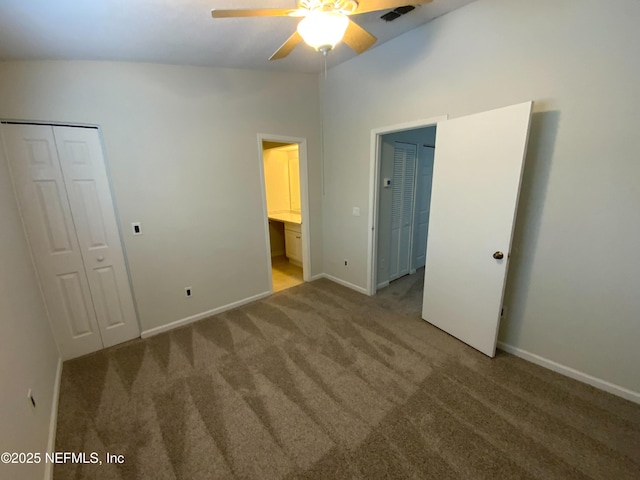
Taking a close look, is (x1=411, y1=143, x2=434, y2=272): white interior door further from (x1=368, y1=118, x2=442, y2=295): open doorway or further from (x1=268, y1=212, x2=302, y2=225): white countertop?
(x1=268, y1=212, x2=302, y2=225): white countertop

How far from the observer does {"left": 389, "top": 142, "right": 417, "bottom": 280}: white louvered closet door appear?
3367 mm

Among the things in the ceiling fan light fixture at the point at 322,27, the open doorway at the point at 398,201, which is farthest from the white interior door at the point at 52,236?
the open doorway at the point at 398,201

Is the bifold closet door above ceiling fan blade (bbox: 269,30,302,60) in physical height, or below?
below

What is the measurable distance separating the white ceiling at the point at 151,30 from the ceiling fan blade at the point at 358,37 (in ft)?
1.01

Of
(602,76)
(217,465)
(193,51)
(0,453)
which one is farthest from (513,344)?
(193,51)

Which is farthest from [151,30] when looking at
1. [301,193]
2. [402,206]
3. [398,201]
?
[402,206]

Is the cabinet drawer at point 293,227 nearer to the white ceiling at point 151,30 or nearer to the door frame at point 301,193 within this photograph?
the door frame at point 301,193

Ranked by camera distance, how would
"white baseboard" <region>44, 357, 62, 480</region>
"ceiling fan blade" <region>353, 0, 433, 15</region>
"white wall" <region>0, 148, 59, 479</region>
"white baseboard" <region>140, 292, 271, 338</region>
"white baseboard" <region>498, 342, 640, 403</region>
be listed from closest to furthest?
"white wall" <region>0, 148, 59, 479</region>
"ceiling fan blade" <region>353, 0, 433, 15</region>
"white baseboard" <region>44, 357, 62, 480</region>
"white baseboard" <region>498, 342, 640, 403</region>
"white baseboard" <region>140, 292, 271, 338</region>

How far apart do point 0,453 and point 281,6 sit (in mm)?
2718

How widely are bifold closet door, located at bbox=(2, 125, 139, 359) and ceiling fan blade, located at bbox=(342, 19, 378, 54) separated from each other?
7.22 feet

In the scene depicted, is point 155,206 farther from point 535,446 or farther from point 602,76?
point 602,76

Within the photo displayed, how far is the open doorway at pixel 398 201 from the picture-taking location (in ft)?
10.2

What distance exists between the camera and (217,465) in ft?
4.57

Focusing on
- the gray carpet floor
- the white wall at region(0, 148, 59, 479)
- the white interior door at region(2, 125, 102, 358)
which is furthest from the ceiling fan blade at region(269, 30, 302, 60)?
the gray carpet floor
